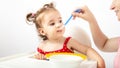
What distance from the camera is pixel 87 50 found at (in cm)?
90

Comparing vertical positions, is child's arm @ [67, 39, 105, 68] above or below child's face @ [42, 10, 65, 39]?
below

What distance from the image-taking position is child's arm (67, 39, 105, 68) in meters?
0.84

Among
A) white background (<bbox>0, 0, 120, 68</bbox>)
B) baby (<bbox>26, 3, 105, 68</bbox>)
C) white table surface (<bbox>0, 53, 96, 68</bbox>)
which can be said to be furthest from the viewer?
white background (<bbox>0, 0, 120, 68</bbox>)

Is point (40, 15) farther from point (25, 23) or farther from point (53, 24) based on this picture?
point (25, 23)

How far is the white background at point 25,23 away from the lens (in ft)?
3.78

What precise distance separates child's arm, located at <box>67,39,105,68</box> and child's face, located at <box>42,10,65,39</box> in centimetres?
6

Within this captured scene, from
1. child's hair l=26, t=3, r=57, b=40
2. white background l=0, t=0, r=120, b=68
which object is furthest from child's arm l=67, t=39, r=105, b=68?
white background l=0, t=0, r=120, b=68

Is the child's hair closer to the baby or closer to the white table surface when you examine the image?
the baby

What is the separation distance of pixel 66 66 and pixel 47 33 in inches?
11.1

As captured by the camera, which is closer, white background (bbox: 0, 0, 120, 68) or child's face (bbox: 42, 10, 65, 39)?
child's face (bbox: 42, 10, 65, 39)

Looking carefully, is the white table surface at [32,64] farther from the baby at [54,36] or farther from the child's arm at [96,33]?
the child's arm at [96,33]

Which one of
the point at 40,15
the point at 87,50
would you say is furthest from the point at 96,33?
the point at 40,15

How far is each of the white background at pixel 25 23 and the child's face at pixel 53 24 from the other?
264 millimetres

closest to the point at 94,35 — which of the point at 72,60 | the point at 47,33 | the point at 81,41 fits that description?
the point at 81,41
